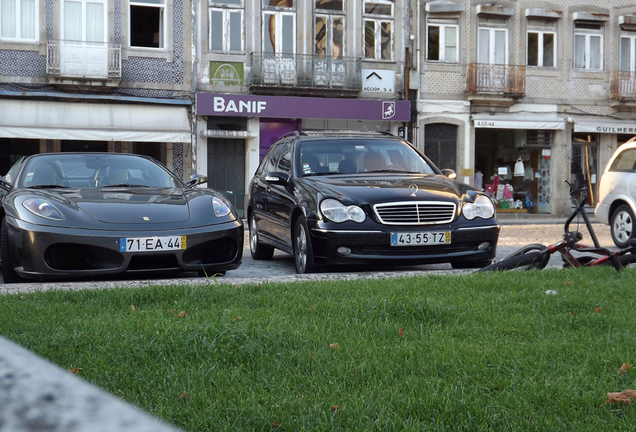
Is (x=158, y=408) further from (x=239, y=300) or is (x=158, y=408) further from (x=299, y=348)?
(x=239, y=300)

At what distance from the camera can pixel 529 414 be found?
2.81 meters

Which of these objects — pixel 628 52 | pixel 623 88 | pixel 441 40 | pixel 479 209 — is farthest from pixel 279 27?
pixel 479 209

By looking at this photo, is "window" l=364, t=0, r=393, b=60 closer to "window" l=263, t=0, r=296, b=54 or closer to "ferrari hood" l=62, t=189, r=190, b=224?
"window" l=263, t=0, r=296, b=54

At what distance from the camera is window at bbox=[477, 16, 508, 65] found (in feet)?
92.7

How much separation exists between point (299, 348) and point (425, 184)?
516 centimetres

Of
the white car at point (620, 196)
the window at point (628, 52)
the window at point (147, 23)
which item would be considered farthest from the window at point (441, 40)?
the white car at point (620, 196)

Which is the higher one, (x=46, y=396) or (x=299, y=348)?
(x=46, y=396)

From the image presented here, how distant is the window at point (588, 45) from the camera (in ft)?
96.5

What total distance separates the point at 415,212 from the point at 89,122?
1707cm

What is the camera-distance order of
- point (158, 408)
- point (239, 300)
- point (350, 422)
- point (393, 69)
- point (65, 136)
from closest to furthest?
point (350, 422) < point (158, 408) < point (239, 300) < point (65, 136) < point (393, 69)

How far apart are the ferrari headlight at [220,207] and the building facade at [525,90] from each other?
792 inches

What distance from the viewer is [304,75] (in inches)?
1025

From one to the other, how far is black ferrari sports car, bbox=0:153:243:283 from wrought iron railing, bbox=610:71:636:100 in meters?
24.2

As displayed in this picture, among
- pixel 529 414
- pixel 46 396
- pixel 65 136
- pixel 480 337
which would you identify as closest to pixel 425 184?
pixel 480 337
